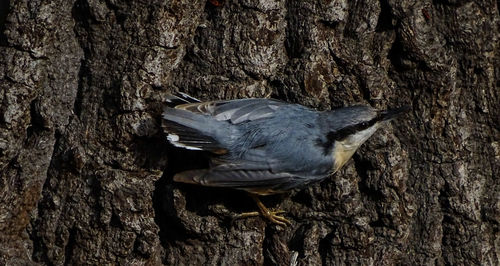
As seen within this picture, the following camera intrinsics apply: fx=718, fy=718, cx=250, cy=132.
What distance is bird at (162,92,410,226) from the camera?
2.88 metres

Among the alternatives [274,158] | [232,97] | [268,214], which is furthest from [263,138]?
[268,214]

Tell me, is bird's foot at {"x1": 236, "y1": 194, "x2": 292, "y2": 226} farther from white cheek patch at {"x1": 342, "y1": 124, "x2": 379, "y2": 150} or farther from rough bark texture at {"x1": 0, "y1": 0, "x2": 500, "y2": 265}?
white cheek patch at {"x1": 342, "y1": 124, "x2": 379, "y2": 150}

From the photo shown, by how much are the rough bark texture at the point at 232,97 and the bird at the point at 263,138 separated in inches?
3.3

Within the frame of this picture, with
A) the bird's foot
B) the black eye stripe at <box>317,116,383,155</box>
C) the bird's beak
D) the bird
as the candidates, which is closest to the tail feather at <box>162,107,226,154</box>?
the bird

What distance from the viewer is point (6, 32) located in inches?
111

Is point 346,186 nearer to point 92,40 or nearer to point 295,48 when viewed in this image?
point 295,48

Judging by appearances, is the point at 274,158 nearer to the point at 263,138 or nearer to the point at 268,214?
the point at 263,138

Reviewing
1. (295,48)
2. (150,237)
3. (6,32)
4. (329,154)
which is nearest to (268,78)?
(295,48)

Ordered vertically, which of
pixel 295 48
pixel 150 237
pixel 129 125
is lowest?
pixel 150 237

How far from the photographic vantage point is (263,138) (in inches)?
117

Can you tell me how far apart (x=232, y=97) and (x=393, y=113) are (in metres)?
0.66

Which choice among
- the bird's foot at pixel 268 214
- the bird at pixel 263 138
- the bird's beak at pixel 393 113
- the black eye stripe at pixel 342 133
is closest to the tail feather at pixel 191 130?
the bird at pixel 263 138

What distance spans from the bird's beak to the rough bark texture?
14 cm

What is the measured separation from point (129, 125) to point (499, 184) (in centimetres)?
161
